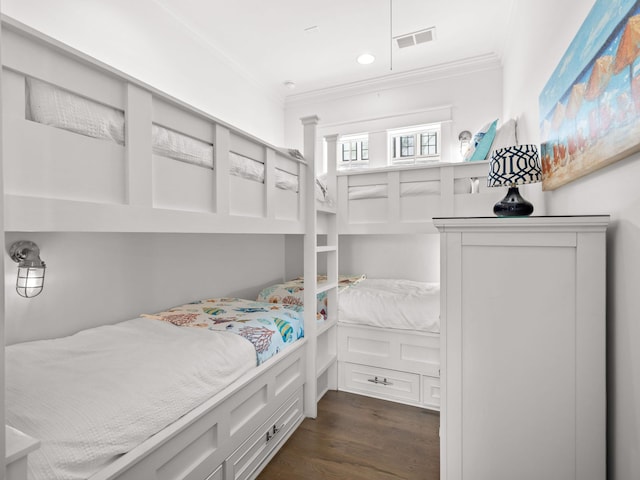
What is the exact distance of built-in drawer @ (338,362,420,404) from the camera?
238 cm

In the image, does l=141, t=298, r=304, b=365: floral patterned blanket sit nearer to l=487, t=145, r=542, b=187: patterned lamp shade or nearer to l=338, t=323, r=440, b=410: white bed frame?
l=338, t=323, r=440, b=410: white bed frame

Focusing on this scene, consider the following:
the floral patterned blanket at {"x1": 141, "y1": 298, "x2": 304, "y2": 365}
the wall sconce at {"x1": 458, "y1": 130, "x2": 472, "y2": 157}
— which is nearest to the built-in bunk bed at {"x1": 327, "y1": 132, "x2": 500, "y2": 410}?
the floral patterned blanket at {"x1": 141, "y1": 298, "x2": 304, "y2": 365}

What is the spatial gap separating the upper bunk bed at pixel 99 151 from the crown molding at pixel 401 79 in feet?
8.75

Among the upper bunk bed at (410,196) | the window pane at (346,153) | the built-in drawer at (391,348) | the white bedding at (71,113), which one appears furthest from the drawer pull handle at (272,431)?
the window pane at (346,153)

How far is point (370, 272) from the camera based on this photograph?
364 centimetres

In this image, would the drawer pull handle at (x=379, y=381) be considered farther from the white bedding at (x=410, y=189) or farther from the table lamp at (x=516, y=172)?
the table lamp at (x=516, y=172)

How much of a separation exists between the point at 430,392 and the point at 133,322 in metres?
1.98

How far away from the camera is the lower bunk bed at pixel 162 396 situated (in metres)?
0.91

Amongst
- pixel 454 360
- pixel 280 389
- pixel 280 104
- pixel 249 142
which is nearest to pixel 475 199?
pixel 454 360

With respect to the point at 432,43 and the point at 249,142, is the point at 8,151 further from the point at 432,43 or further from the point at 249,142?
the point at 432,43

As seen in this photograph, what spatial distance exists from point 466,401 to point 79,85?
1533 mm

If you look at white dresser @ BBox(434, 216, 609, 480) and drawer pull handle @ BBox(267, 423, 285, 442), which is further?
drawer pull handle @ BBox(267, 423, 285, 442)

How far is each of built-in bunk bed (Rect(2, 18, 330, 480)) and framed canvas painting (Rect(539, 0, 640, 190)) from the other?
1.30 meters

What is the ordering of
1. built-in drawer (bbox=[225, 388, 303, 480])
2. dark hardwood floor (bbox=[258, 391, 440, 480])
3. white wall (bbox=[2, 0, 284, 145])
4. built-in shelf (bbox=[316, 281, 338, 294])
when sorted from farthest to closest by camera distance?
built-in shelf (bbox=[316, 281, 338, 294]), white wall (bbox=[2, 0, 284, 145]), dark hardwood floor (bbox=[258, 391, 440, 480]), built-in drawer (bbox=[225, 388, 303, 480])
